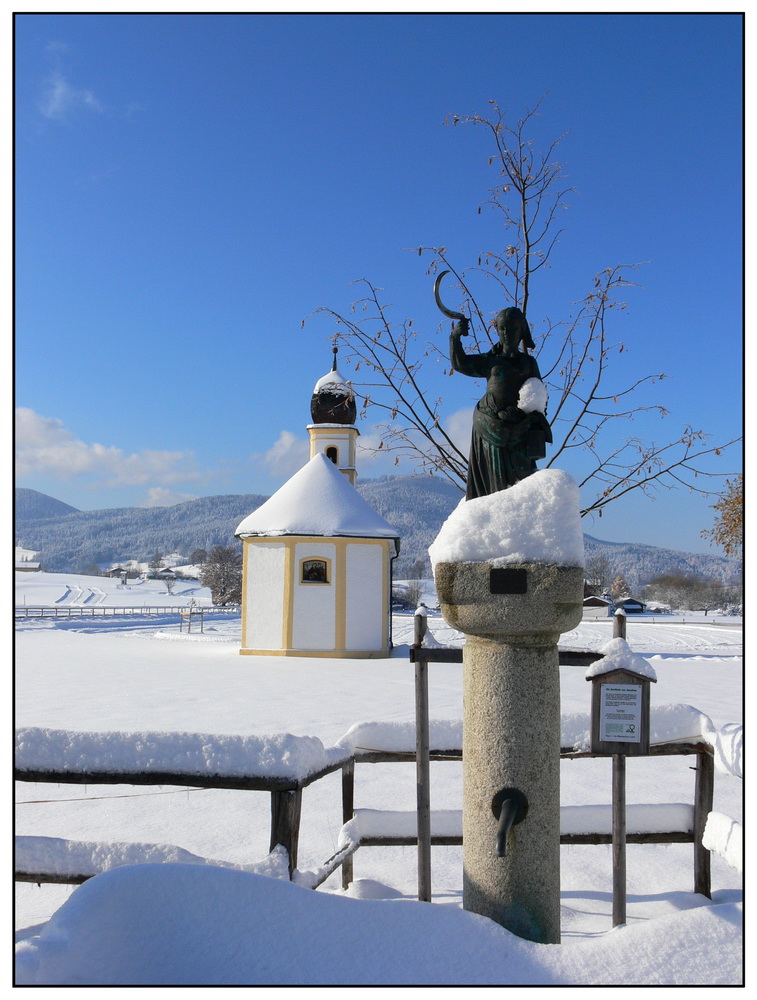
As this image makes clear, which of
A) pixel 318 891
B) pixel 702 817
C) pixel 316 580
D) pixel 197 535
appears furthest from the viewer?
pixel 197 535

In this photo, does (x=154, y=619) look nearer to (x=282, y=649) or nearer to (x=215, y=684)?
(x=282, y=649)

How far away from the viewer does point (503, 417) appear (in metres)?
3.45

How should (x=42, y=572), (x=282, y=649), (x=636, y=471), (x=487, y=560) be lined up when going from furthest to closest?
1. (x=42, y=572)
2. (x=282, y=649)
3. (x=636, y=471)
4. (x=487, y=560)

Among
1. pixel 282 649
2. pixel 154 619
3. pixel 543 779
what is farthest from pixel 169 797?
pixel 154 619

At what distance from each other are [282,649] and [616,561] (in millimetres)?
107017

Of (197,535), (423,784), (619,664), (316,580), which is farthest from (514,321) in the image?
(197,535)

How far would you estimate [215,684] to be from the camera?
13.2 metres

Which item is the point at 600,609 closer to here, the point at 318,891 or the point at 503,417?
the point at 503,417

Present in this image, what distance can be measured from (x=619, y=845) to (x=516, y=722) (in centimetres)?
93

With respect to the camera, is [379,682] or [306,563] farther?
[306,563]

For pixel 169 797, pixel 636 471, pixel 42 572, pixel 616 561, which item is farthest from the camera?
pixel 616 561

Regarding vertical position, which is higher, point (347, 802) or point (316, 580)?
point (316, 580)

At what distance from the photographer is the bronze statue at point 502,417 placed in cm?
347

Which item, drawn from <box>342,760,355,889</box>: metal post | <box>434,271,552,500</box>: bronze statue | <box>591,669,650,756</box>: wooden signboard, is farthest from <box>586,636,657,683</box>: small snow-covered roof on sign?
<box>342,760,355,889</box>: metal post
